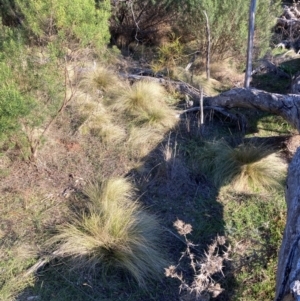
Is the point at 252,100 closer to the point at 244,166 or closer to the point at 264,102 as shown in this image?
the point at 264,102

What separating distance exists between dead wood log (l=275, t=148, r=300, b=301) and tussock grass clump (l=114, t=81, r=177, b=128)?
242 centimetres

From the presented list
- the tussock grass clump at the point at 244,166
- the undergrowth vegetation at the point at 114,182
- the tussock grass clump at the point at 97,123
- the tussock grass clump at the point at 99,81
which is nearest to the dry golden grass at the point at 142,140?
the undergrowth vegetation at the point at 114,182

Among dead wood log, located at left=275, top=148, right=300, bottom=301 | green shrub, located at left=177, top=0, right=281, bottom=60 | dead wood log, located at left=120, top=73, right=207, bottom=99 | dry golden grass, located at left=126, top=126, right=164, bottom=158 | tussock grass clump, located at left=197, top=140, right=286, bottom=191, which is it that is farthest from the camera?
green shrub, located at left=177, top=0, right=281, bottom=60

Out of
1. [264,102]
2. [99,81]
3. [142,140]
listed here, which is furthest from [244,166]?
[99,81]

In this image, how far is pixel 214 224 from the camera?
3.89m

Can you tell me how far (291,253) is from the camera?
8.50 feet

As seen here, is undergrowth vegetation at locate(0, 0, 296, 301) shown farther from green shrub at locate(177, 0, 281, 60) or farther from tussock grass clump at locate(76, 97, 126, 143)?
green shrub at locate(177, 0, 281, 60)

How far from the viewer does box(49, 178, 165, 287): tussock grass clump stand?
3.30m

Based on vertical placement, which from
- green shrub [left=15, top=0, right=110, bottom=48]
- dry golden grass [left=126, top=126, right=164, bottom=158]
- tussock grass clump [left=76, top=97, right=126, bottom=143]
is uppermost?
green shrub [left=15, top=0, right=110, bottom=48]

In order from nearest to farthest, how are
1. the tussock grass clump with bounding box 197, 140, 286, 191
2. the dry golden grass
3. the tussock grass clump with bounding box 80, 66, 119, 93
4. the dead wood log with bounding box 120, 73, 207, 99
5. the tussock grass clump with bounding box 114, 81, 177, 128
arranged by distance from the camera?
the tussock grass clump with bounding box 197, 140, 286, 191 < the dry golden grass < the tussock grass clump with bounding box 114, 81, 177, 128 < the tussock grass clump with bounding box 80, 66, 119, 93 < the dead wood log with bounding box 120, 73, 207, 99

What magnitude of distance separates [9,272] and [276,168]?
10.3 feet

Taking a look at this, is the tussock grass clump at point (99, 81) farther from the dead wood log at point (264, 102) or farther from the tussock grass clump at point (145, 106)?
the dead wood log at point (264, 102)

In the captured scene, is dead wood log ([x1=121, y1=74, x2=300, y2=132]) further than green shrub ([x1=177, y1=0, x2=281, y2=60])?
No

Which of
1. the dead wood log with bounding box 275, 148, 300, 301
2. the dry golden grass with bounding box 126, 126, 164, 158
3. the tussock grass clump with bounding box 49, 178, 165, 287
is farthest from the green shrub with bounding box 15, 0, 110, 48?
the dead wood log with bounding box 275, 148, 300, 301
